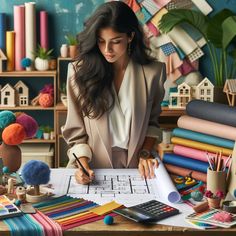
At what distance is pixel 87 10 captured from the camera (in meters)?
4.80

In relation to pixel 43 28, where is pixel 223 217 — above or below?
below

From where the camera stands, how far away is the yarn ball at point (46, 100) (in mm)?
4660

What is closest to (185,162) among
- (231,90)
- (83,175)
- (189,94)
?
(83,175)

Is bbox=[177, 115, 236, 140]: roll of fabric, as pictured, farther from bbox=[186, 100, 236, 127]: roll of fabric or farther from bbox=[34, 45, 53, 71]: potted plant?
bbox=[34, 45, 53, 71]: potted plant

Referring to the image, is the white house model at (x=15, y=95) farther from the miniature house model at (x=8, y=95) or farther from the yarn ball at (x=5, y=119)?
the yarn ball at (x=5, y=119)

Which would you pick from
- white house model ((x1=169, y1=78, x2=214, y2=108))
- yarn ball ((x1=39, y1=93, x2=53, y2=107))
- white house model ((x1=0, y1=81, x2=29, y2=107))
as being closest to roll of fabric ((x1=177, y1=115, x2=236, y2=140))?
white house model ((x1=169, y1=78, x2=214, y2=108))

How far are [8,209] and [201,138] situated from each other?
81 cm

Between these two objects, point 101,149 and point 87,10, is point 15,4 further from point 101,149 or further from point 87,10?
point 101,149

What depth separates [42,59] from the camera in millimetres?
4695

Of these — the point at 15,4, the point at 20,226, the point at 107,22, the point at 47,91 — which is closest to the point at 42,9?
the point at 15,4

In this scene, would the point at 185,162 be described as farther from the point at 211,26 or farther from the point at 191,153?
the point at 211,26

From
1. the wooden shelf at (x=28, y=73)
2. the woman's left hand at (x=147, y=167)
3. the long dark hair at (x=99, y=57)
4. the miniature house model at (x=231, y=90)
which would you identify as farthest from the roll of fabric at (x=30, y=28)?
the woman's left hand at (x=147, y=167)

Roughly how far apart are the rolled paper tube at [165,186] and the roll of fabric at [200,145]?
12 cm

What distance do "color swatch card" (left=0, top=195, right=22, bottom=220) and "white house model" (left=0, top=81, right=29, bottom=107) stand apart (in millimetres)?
2907
